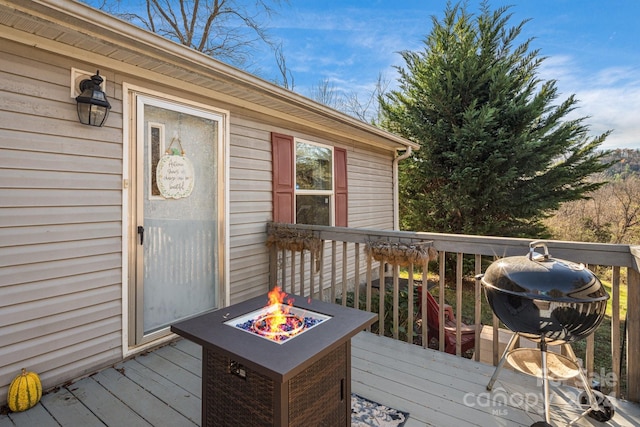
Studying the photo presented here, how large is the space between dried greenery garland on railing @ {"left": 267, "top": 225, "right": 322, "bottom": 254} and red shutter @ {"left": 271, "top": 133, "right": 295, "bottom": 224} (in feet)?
0.98

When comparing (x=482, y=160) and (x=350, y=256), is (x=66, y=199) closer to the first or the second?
(x=350, y=256)

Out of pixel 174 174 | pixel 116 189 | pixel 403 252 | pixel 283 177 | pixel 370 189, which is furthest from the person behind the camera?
pixel 370 189

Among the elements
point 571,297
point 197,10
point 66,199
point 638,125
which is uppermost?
point 197,10

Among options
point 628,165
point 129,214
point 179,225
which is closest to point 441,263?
point 179,225

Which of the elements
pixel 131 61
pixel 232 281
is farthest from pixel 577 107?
pixel 131 61

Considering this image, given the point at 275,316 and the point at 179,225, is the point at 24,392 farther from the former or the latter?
the point at 275,316

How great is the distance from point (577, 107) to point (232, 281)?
778 centimetres

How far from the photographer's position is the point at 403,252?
9.00 feet

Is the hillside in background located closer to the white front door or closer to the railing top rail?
the railing top rail

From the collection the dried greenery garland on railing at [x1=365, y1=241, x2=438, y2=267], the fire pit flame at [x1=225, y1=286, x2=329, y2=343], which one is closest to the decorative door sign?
the fire pit flame at [x1=225, y1=286, x2=329, y2=343]

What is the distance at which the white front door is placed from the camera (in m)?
2.64

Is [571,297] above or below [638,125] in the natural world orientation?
below

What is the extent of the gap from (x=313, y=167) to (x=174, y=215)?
230cm

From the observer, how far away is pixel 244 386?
4.71 ft
